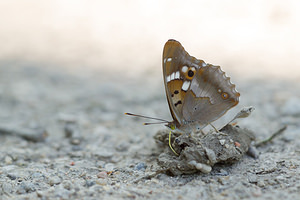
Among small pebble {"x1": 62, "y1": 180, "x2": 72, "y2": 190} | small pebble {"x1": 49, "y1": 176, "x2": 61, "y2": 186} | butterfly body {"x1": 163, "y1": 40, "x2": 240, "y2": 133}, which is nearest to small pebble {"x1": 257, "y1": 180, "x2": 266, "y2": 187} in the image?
butterfly body {"x1": 163, "y1": 40, "x2": 240, "y2": 133}

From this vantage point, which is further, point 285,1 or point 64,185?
point 285,1

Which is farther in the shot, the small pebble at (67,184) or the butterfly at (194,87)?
the butterfly at (194,87)

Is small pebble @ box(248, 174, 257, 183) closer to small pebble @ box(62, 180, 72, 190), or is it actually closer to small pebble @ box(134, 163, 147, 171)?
small pebble @ box(134, 163, 147, 171)

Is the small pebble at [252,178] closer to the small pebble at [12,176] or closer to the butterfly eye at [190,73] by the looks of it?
the butterfly eye at [190,73]

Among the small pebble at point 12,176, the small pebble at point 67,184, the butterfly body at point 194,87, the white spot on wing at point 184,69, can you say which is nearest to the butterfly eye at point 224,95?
the butterfly body at point 194,87

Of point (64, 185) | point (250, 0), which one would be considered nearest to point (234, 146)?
point (64, 185)

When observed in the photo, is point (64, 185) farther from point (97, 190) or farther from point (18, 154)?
point (18, 154)

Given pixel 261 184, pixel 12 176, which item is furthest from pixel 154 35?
pixel 261 184
